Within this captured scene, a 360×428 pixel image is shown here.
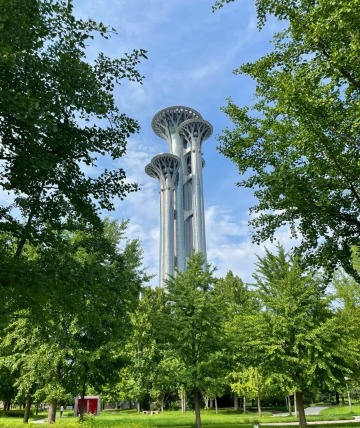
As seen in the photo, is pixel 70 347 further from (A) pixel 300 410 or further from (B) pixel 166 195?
(B) pixel 166 195

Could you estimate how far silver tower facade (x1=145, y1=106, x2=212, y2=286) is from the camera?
7981 cm

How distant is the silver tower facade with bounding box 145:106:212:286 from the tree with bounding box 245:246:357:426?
5613 cm

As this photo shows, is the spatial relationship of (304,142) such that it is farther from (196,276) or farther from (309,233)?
(196,276)

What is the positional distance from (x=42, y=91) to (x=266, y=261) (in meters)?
17.5

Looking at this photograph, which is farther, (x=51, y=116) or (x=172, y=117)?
(x=172, y=117)

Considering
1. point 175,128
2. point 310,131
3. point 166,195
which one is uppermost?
point 175,128

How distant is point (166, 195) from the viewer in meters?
85.2

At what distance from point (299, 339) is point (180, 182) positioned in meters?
73.5

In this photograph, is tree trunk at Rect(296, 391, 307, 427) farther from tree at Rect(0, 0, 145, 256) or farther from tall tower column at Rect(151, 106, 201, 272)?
tall tower column at Rect(151, 106, 201, 272)

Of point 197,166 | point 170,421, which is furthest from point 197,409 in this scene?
point 197,166

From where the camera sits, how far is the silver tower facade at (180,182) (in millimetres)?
79812

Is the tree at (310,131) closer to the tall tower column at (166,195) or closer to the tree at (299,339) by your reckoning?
the tree at (299,339)

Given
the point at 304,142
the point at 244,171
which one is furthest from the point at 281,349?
the point at 304,142

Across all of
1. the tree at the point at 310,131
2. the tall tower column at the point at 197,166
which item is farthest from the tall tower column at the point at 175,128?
the tree at the point at 310,131
